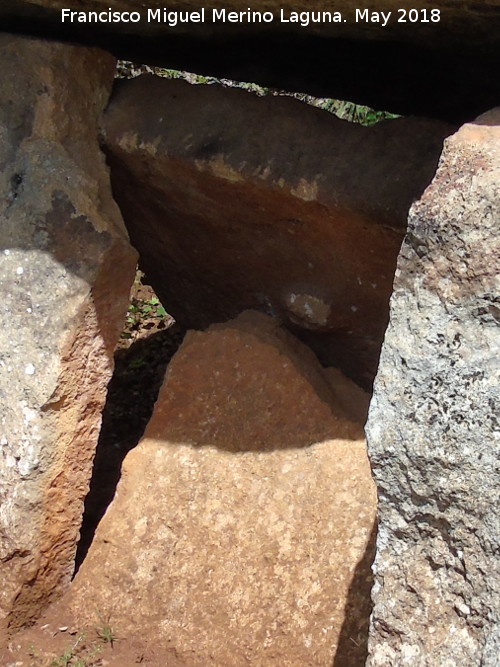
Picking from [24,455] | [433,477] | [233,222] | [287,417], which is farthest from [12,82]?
[433,477]

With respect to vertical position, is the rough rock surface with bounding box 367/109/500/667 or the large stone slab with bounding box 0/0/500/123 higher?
the large stone slab with bounding box 0/0/500/123

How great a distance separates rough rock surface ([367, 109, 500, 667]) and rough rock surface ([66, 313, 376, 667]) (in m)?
0.66

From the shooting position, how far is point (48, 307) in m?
2.45

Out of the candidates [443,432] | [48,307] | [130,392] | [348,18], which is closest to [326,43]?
[348,18]

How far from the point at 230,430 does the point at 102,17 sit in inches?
43.0

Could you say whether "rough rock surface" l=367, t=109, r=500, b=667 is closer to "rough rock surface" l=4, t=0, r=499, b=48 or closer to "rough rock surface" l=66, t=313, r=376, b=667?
"rough rock surface" l=4, t=0, r=499, b=48

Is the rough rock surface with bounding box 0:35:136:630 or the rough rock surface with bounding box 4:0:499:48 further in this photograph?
the rough rock surface with bounding box 0:35:136:630

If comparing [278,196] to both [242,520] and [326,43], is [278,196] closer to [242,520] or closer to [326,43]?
[326,43]

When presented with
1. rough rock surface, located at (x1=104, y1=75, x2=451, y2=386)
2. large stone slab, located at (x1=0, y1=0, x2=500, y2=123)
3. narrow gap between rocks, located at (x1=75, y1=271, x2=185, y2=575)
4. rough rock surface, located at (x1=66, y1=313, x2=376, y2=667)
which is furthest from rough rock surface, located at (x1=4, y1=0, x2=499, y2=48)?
narrow gap between rocks, located at (x1=75, y1=271, x2=185, y2=575)

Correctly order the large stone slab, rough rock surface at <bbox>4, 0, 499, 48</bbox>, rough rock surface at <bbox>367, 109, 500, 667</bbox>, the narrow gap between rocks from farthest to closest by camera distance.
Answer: the narrow gap between rocks → the large stone slab → rough rock surface at <bbox>4, 0, 499, 48</bbox> → rough rock surface at <bbox>367, 109, 500, 667</bbox>

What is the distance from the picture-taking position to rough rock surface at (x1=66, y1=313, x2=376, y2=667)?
233 cm

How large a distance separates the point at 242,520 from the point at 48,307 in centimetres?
72

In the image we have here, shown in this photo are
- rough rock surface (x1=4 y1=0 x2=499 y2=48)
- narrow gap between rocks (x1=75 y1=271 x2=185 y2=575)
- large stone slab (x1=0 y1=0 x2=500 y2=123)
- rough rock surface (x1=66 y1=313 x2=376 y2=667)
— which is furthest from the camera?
narrow gap between rocks (x1=75 y1=271 x2=185 y2=575)

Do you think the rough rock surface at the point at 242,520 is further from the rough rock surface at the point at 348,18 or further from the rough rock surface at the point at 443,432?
the rough rock surface at the point at 348,18
